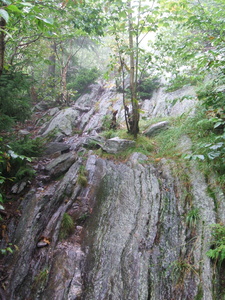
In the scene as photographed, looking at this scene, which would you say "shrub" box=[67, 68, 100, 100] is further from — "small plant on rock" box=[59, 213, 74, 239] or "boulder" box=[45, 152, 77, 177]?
"small plant on rock" box=[59, 213, 74, 239]

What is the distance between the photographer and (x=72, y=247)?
3.37 m

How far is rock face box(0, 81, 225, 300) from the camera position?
2738mm

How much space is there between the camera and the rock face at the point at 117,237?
274cm

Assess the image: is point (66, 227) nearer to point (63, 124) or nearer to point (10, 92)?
point (10, 92)

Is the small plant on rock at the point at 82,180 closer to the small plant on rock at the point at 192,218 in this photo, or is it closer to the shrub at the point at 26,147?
the shrub at the point at 26,147

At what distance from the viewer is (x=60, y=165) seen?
579 centimetres

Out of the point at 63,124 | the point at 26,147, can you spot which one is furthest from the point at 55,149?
the point at 63,124

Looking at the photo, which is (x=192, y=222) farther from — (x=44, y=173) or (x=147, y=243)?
(x=44, y=173)

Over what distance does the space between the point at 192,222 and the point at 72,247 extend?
221cm

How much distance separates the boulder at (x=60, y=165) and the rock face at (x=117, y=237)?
0.52 metres

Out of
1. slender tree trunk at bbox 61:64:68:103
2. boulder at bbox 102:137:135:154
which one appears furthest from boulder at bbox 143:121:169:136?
slender tree trunk at bbox 61:64:68:103

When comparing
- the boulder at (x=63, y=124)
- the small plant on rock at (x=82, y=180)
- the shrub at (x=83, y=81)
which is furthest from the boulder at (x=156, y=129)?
the shrub at (x=83, y=81)

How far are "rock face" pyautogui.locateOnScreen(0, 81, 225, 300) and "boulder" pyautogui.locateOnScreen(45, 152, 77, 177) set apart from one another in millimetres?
522

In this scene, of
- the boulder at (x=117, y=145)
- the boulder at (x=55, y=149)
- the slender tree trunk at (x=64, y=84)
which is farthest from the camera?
the slender tree trunk at (x=64, y=84)
